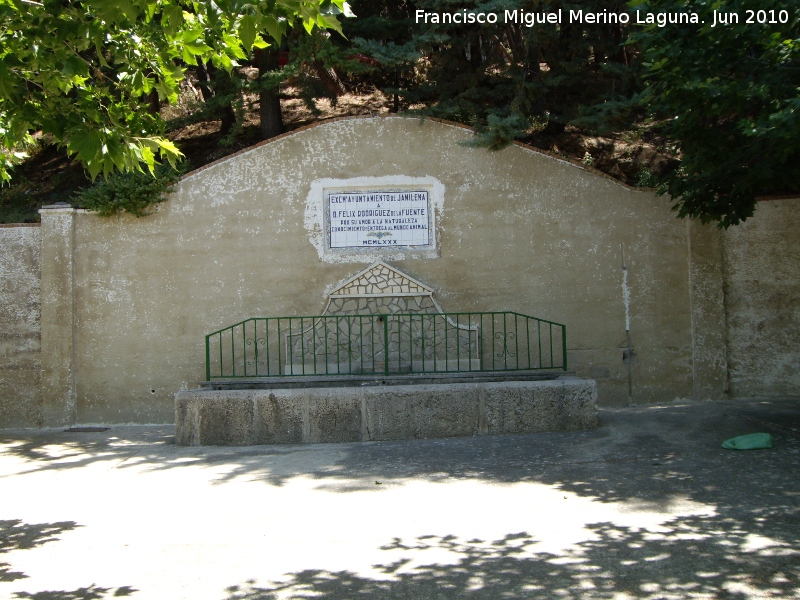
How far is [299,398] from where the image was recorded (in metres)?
7.81

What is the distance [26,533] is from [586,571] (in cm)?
379

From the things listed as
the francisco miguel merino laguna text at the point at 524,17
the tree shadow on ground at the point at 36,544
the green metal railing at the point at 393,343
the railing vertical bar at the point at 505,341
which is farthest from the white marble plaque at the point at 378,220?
the tree shadow on ground at the point at 36,544

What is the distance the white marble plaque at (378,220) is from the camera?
940cm

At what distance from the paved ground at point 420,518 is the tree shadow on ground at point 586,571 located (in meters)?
0.01

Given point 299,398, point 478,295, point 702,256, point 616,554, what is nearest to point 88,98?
point 299,398

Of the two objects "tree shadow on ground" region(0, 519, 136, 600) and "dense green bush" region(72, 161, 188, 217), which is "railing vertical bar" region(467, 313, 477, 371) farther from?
"tree shadow on ground" region(0, 519, 136, 600)

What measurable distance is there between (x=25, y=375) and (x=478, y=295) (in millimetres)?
5573

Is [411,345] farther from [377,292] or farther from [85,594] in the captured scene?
[85,594]

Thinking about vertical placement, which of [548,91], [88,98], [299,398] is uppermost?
[548,91]

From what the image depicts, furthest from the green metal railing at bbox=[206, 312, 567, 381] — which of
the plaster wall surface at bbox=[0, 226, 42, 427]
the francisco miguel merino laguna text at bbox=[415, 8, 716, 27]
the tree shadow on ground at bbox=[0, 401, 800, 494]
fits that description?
the francisco miguel merino laguna text at bbox=[415, 8, 716, 27]

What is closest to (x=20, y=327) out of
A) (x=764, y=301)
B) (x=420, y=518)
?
(x=420, y=518)

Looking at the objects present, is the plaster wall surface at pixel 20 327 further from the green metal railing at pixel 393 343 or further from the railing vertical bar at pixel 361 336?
the railing vertical bar at pixel 361 336

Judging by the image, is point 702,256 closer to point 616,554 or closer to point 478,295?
point 478,295

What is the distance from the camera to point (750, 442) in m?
6.80
